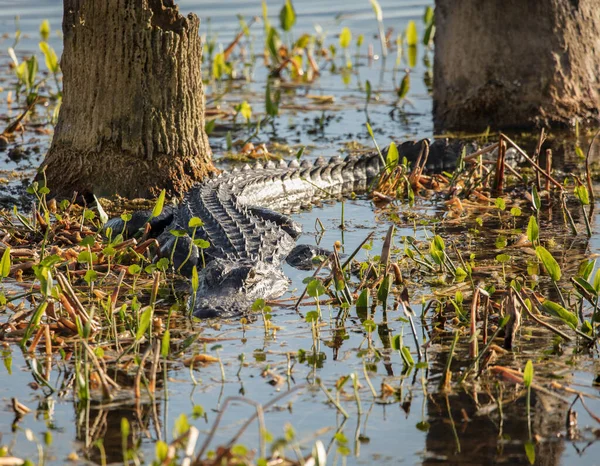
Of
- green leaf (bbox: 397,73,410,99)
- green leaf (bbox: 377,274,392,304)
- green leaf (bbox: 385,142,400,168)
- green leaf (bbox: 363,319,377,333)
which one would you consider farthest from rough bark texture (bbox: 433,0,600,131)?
green leaf (bbox: 363,319,377,333)

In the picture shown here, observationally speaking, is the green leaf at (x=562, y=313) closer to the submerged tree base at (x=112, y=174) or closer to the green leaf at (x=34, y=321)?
the green leaf at (x=34, y=321)

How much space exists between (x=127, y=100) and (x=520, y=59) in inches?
141

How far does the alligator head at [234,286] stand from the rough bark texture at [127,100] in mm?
1409

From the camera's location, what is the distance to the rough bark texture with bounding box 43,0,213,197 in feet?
18.3

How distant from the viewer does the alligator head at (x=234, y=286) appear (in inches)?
160

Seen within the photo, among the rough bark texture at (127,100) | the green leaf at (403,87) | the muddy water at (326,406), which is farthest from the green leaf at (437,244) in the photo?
the green leaf at (403,87)

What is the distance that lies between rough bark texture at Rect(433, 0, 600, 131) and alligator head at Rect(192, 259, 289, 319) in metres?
3.83

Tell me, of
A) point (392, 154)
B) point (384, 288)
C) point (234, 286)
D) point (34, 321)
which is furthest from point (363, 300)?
point (392, 154)

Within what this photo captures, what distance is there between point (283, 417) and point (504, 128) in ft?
17.7

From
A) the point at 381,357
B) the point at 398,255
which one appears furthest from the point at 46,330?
the point at 398,255

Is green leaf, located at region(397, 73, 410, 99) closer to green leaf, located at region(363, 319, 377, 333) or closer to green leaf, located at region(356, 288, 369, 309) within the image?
green leaf, located at region(356, 288, 369, 309)

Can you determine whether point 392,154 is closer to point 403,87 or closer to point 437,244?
point 437,244

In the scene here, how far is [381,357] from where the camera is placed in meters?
3.51

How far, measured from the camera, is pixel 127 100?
5.65 m
